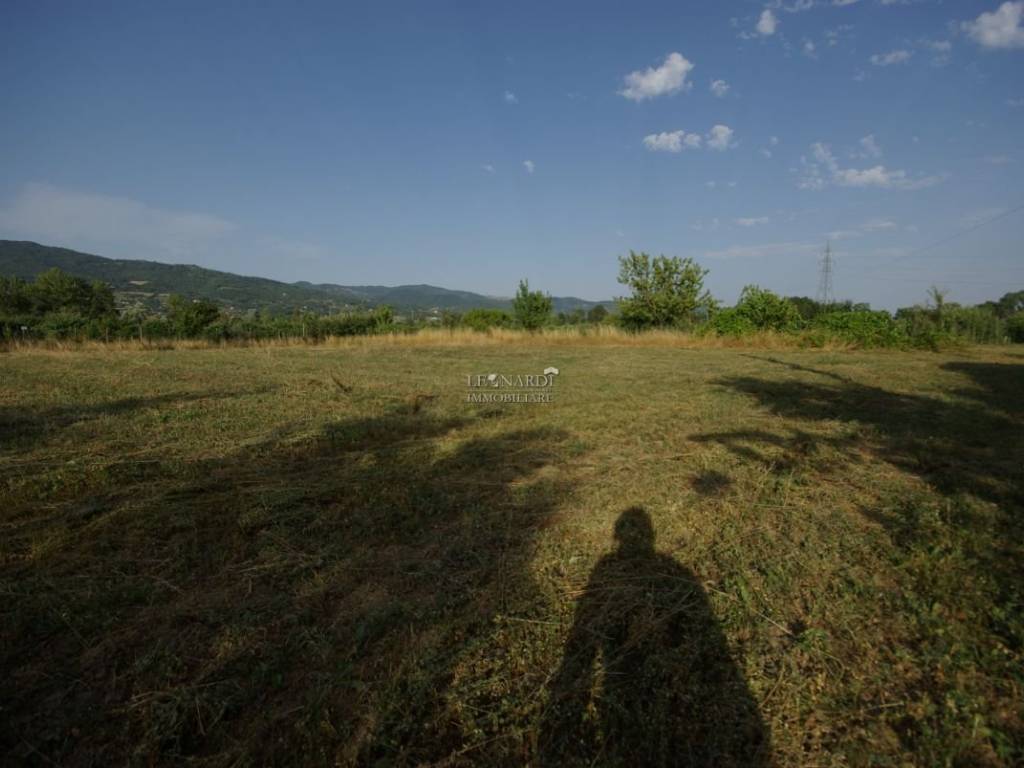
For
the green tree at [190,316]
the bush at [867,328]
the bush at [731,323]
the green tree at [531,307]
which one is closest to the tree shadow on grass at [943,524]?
the bush at [867,328]

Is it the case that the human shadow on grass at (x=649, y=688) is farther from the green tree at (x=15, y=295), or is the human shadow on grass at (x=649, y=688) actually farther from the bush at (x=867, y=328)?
the green tree at (x=15, y=295)

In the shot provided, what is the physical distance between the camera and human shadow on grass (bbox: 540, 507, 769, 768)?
4.73 feet

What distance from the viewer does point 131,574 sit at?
7.60 ft

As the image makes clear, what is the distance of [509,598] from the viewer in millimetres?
2154

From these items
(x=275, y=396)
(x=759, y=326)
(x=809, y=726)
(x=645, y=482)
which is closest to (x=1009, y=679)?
(x=809, y=726)

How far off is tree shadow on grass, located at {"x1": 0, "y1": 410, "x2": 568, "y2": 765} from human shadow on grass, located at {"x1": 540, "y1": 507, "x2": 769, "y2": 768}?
1.28ft

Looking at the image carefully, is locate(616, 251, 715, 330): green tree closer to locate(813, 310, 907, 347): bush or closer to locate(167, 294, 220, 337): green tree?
locate(813, 310, 907, 347): bush

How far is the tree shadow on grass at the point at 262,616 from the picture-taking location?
4.88ft

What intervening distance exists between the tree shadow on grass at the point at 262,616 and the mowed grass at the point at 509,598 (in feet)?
0.04

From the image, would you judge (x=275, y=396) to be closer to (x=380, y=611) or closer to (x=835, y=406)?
(x=380, y=611)

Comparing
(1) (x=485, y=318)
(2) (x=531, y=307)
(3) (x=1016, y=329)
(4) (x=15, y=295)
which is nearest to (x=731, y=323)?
(2) (x=531, y=307)

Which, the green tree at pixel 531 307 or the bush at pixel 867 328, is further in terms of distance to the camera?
the green tree at pixel 531 307

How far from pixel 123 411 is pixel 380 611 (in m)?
5.67

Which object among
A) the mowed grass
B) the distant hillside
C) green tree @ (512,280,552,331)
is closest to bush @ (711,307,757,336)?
green tree @ (512,280,552,331)
